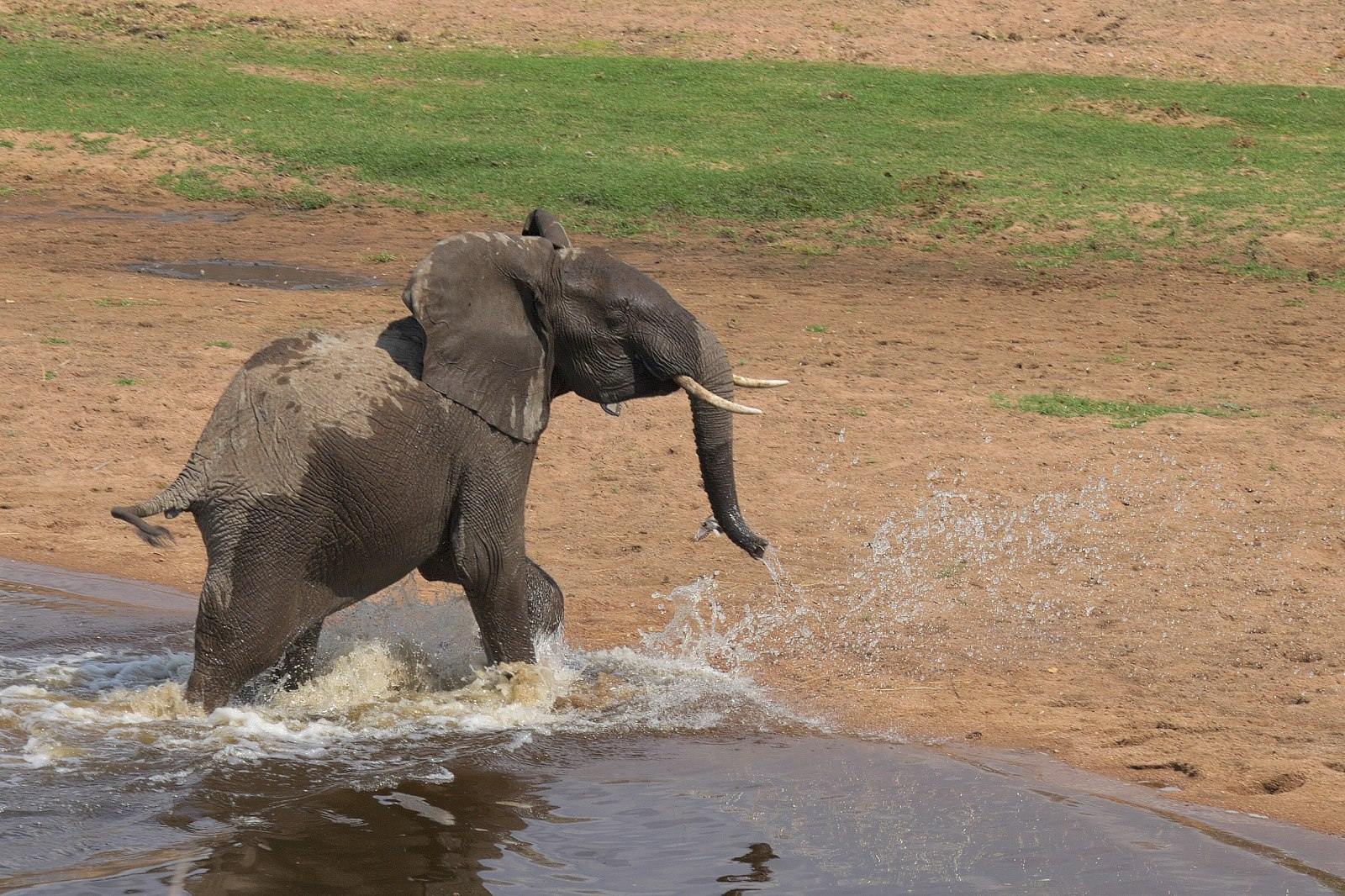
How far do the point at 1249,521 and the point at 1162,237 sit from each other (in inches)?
307

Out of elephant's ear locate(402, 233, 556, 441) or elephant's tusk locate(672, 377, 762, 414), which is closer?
elephant's ear locate(402, 233, 556, 441)

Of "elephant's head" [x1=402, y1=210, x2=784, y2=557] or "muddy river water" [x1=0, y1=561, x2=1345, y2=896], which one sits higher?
"elephant's head" [x1=402, y1=210, x2=784, y2=557]

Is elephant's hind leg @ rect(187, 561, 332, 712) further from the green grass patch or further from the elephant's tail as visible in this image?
the green grass patch

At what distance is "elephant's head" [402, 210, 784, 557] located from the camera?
646 centimetres

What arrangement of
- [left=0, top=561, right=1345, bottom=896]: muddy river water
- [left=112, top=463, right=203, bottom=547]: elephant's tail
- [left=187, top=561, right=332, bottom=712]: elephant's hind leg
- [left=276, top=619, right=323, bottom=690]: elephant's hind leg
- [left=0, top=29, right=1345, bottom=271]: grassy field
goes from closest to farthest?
[left=0, top=561, right=1345, bottom=896]: muddy river water → [left=112, top=463, right=203, bottom=547]: elephant's tail → [left=187, top=561, right=332, bottom=712]: elephant's hind leg → [left=276, top=619, right=323, bottom=690]: elephant's hind leg → [left=0, top=29, right=1345, bottom=271]: grassy field

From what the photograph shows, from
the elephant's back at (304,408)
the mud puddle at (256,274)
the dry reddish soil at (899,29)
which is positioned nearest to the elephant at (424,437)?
the elephant's back at (304,408)

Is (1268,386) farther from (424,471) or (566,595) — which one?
(424,471)

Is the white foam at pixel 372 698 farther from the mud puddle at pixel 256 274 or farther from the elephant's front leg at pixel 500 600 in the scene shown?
the mud puddle at pixel 256 274

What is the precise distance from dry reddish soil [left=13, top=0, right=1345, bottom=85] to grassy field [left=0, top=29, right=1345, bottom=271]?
111cm

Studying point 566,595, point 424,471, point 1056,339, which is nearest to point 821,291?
point 1056,339

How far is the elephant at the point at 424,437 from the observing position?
20.7ft

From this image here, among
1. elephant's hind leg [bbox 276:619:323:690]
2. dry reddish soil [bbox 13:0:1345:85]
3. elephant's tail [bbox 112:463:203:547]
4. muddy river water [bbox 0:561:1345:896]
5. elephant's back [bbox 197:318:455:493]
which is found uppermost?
dry reddish soil [bbox 13:0:1345:85]

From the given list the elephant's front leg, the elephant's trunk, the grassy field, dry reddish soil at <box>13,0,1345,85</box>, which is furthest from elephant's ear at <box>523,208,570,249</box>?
dry reddish soil at <box>13,0,1345,85</box>

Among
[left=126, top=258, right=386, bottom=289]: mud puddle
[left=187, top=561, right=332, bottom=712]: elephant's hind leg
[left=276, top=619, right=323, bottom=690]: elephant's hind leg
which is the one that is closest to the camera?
[left=187, top=561, right=332, bottom=712]: elephant's hind leg
